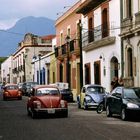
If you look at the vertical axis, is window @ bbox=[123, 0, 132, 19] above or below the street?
above

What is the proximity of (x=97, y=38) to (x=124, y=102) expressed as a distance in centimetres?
1907

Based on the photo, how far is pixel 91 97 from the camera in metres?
31.4

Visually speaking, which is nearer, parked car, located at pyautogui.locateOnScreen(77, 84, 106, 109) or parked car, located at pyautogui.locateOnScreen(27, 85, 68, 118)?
parked car, located at pyautogui.locateOnScreen(27, 85, 68, 118)

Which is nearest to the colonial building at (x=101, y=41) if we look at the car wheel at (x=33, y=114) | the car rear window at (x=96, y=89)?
the car rear window at (x=96, y=89)

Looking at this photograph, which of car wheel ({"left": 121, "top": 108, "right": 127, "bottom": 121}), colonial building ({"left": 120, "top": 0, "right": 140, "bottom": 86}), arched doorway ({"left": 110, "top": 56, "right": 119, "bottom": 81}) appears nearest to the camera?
car wheel ({"left": 121, "top": 108, "right": 127, "bottom": 121})

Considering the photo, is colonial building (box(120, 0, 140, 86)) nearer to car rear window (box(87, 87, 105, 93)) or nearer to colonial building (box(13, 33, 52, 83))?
car rear window (box(87, 87, 105, 93))

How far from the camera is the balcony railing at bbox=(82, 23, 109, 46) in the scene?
39.5 meters

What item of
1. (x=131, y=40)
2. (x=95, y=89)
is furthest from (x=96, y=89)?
(x=131, y=40)

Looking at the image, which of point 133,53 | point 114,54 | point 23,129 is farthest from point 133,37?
point 23,129

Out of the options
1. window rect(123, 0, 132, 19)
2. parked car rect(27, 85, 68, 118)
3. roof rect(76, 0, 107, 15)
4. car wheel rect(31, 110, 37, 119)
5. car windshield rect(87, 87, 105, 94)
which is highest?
roof rect(76, 0, 107, 15)

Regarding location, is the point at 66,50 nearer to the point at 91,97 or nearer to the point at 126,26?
the point at 126,26

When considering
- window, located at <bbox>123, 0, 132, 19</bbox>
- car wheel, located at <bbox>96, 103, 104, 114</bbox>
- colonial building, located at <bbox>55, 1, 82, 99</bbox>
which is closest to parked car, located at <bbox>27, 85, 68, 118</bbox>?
car wheel, located at <bbox>96, 103, 104, 114</bbox>

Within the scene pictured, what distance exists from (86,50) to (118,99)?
73.0 ft

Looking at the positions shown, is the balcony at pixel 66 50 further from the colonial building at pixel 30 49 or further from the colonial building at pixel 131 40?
the colonial building at pixel 30 49
